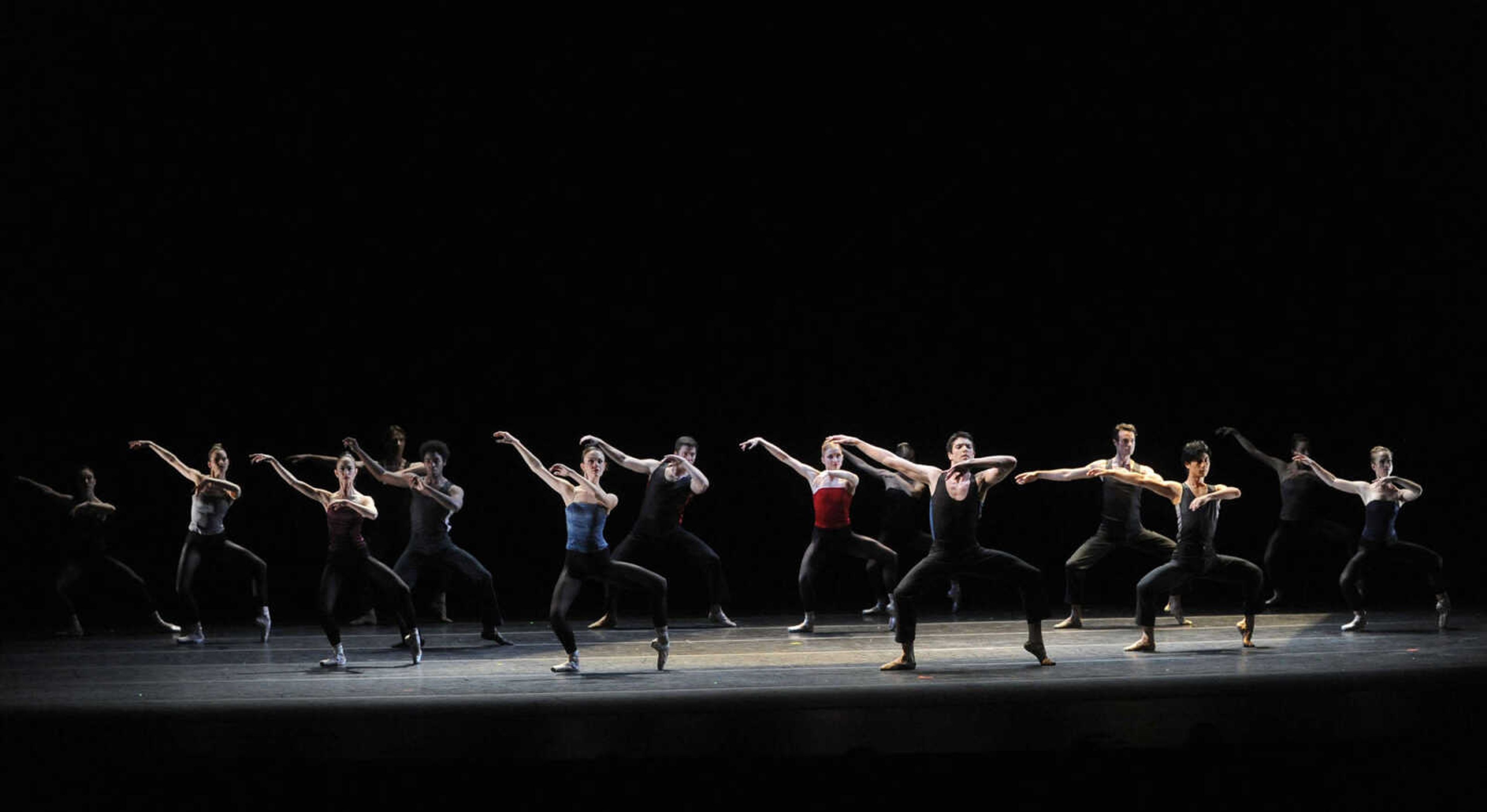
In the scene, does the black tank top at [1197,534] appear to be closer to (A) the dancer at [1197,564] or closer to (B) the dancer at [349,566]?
Result: (A) the dancer at [1197,564]

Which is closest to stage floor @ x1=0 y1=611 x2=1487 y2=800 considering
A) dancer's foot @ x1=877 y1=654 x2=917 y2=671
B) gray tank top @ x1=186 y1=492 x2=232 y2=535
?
dancer's foot @ x1=877 y1=654 x2=917 y2=671

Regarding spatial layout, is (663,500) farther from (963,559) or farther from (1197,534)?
(1197,534)

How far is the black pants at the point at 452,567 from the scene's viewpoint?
30.6 feet

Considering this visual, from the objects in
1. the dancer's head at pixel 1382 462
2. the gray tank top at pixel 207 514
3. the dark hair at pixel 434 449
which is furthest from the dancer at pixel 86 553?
the dancer's head at pixel 1382 462

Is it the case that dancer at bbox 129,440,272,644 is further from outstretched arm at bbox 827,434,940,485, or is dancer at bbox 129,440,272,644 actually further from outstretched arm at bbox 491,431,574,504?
outstretched arm at bbox 827,434,940,485

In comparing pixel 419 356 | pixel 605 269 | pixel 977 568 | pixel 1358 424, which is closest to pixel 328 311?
pixel 419 356

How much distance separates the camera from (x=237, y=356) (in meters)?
11.6

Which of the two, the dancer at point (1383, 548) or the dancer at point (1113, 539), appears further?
the dancer at point (1113, 539)

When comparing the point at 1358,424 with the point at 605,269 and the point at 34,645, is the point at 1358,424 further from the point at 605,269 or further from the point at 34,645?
the point at 34,645

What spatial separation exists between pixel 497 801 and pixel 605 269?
7.68 metres

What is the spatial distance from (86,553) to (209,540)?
1.37 m

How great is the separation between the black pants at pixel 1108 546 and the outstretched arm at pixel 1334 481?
132 cm

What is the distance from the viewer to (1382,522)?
9336 mm

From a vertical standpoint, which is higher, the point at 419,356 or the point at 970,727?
the point at 419,356
